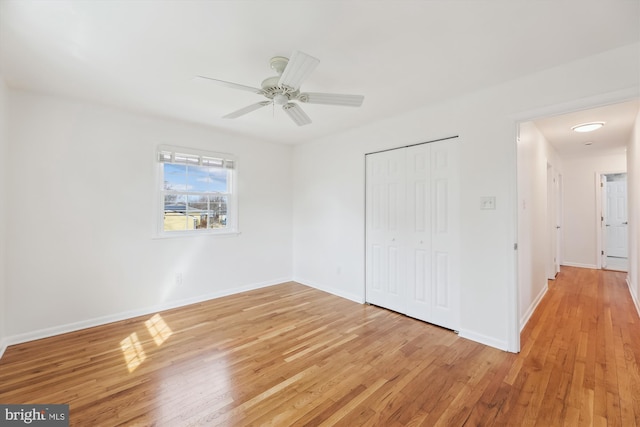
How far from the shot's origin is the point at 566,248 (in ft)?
20.5

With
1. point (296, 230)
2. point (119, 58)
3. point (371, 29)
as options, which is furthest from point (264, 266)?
point (371, 29)

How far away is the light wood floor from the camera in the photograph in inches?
69.4

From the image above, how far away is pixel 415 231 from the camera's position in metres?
3.29

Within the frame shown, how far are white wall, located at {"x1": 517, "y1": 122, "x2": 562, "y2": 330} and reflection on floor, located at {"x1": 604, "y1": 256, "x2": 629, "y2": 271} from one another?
2.99 meters

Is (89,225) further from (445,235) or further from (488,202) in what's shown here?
(488,202)

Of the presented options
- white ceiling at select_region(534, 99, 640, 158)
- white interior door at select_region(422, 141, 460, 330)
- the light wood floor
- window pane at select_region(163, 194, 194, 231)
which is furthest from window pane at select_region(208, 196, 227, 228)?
white ceiling at select_region(534, 99, 640, 158)

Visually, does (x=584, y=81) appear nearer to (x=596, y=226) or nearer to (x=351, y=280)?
(x=351, y=280)

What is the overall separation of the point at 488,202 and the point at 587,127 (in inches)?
97.9

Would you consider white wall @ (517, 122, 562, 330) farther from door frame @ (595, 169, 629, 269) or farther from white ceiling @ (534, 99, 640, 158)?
door frame @ (595, 169, 629, 269)

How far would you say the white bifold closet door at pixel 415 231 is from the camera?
298cm

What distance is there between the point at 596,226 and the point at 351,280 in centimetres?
577

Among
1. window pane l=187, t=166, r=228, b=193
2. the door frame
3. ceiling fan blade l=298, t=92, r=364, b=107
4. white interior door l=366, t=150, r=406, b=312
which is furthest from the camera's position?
the door frame

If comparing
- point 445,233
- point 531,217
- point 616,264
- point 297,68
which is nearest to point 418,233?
point 445,233

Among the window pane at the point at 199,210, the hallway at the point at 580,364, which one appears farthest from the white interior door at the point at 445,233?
the window pane at the point at 199,210
